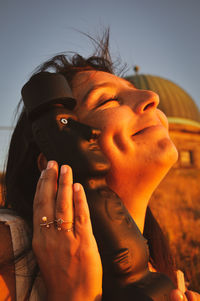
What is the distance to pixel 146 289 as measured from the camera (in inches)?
30.3

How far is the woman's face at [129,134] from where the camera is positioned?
3.51 ft

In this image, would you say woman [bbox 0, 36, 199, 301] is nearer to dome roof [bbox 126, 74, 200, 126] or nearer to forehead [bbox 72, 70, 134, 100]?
forehead [bbox 72, 70, 134, 100]

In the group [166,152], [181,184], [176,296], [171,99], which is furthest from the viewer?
[171,99]

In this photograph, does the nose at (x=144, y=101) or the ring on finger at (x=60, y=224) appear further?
the nose at (x=144, y=101)

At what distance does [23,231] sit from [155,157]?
0.63 m

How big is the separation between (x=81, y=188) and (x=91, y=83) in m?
0.67

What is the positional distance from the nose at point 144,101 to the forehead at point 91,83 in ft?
0.47

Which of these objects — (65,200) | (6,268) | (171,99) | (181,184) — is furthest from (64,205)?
(171,99)

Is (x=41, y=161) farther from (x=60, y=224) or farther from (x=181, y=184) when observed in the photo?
(x=181, y=184)

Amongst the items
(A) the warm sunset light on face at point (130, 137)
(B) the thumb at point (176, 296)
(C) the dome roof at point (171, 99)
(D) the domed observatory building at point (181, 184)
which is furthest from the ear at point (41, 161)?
(C) the dome roof at point (171, 99)

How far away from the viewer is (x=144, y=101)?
47.1 inches

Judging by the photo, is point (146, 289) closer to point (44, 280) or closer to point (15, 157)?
point (44, 280)

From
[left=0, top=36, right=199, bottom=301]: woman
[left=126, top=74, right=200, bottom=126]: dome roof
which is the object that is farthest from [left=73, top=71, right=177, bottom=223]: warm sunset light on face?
[left=126, top=74, right=200, bottom=126]: dome roof

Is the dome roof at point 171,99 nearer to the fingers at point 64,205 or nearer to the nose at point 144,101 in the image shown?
the nose at point 144,101
